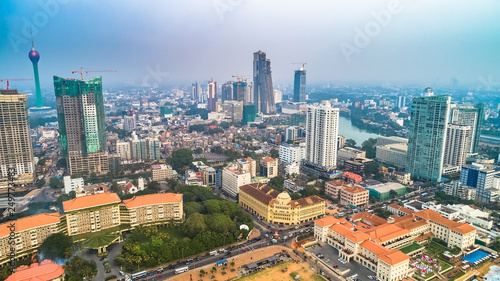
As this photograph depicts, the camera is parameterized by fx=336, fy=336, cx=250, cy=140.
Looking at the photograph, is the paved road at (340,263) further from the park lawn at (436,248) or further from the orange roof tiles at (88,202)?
the orange roof tiles at (88,202)

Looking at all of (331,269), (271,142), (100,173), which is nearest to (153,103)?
(271,142)

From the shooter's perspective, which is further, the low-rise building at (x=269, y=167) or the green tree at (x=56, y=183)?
the low-rise building at (x=269, y=167)

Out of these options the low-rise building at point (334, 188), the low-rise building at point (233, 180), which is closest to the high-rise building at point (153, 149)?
the low-rise building at point (233, 180)

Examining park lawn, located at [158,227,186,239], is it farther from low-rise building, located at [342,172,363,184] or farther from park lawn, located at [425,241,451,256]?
low-rise building, located at [342,172,363,184]

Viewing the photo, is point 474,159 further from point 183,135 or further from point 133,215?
point 183,135

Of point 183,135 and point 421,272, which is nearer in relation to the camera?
point 421,272
